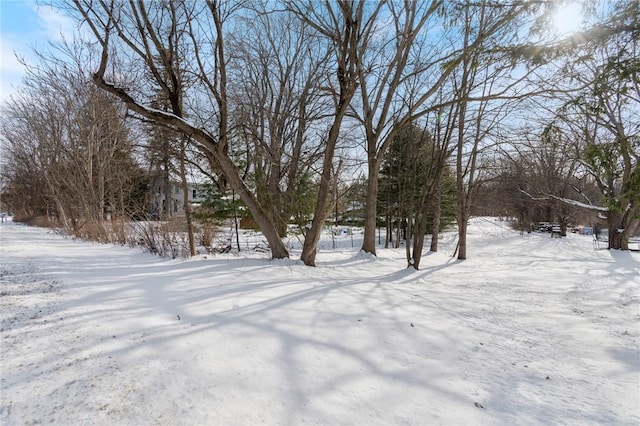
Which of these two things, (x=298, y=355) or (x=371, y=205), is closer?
(x=298, y=355)

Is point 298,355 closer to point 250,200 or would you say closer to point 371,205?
point 250,200

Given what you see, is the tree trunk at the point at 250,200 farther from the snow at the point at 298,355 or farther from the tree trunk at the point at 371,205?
the tree trunk at the point at 371,205

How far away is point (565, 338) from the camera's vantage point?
3139 mm

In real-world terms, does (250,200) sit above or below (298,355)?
above

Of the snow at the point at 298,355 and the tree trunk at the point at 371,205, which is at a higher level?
the tree trunk at the point at 371,205

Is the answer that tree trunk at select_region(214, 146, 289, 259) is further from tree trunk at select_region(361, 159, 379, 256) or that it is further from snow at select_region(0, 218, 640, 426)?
tree trunk at select_region(361, 159, 379, 256)

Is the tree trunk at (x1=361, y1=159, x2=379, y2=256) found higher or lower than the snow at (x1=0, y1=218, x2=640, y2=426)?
higher

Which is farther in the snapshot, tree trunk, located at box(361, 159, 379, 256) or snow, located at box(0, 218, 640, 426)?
tree trunk, located at box(361, 159, 379, 256)

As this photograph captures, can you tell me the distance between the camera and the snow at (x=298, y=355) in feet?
5.84

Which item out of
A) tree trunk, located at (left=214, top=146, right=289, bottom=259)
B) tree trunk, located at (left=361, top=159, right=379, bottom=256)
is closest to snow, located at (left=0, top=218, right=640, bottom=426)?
tree trunk, located at (left=214, top=146, right=289, bottom=259)

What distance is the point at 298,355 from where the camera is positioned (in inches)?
96.2

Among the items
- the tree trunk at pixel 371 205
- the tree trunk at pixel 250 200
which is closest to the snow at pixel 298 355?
the tree trunk at pixel 250 200

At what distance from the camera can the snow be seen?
178cm

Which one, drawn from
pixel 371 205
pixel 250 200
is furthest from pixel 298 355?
pixel 371 205
